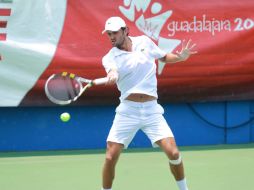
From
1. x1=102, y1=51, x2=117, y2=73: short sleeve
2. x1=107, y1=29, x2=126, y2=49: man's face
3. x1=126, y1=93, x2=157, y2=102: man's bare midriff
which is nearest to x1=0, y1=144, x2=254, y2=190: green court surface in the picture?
x1=126, y1=93, x2=157, y2=102: man's bare midriff

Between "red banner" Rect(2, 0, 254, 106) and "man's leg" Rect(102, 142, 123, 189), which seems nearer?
"man's leg" Rect(102, 142, 123, 189)

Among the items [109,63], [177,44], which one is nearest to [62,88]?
[109,63]

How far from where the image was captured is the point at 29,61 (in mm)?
6539

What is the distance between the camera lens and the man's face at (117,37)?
432 centimetres

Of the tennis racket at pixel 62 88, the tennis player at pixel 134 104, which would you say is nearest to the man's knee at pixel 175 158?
the tennis player at pixel 134 104

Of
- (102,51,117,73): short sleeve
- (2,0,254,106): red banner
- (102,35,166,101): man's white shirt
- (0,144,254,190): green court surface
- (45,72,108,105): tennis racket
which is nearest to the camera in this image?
(102,51,117,73): short sleeve

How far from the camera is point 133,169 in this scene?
585 centimetres

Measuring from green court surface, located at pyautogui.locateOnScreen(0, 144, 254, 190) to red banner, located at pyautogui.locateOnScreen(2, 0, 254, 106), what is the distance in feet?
2.03

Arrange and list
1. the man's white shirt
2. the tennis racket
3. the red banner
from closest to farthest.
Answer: the man's white shirt
the tennis racket
the red banner

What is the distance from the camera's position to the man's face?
4.32 m

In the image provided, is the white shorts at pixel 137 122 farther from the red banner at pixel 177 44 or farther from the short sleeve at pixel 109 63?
the red banner at pixel 177 44

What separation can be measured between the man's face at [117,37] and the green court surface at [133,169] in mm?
1349

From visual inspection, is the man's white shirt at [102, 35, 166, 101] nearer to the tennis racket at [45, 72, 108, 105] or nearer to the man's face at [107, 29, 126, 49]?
the man's face at [107, 29, 126, 49]

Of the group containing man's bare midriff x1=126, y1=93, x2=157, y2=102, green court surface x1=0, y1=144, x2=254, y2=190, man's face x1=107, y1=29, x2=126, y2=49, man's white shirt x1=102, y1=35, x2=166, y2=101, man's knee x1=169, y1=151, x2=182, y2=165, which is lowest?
green court surface x1=0, y1=144, x2=254, y2=190
